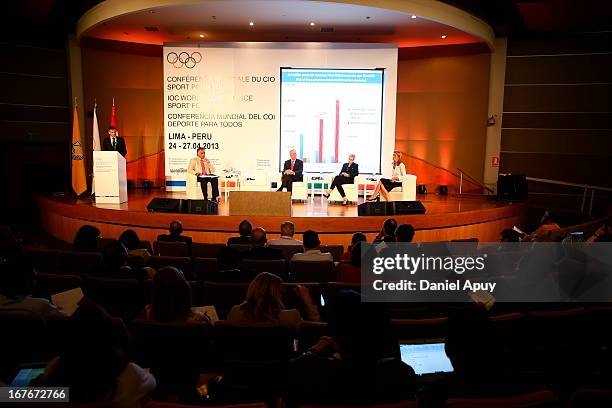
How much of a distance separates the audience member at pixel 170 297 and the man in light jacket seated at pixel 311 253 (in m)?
1.70

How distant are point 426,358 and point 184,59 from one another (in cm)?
940

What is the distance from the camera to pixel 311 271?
3.95 m

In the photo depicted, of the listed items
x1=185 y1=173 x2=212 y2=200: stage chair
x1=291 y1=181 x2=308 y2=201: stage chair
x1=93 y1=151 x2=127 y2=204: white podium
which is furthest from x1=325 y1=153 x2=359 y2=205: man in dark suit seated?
x1=93 y1=151 x2=127 y2=204: white podium

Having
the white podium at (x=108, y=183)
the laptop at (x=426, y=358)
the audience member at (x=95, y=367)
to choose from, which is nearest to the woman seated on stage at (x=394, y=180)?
the white podium at (x=108, y=183)

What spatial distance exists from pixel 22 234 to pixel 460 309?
870cm

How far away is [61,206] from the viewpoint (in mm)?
8039

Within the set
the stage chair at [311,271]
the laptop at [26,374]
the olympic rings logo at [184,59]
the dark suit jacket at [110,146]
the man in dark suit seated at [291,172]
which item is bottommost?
the stage chair at [311,271]

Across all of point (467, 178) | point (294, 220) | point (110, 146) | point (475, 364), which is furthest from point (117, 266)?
point (467, 178)

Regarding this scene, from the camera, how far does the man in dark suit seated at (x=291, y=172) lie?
30.3ft

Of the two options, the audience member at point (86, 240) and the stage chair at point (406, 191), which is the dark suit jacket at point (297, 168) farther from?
the audience member at point (86, 240)

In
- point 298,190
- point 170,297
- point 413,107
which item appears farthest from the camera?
point 413,107

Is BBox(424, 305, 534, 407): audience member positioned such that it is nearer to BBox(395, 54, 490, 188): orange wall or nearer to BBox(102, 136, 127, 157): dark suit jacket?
BBox(102, 136, 127, 157): dark suit jacket

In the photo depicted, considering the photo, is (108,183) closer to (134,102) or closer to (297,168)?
(297,168)

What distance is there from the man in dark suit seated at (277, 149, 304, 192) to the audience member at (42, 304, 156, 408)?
24.6 ft
